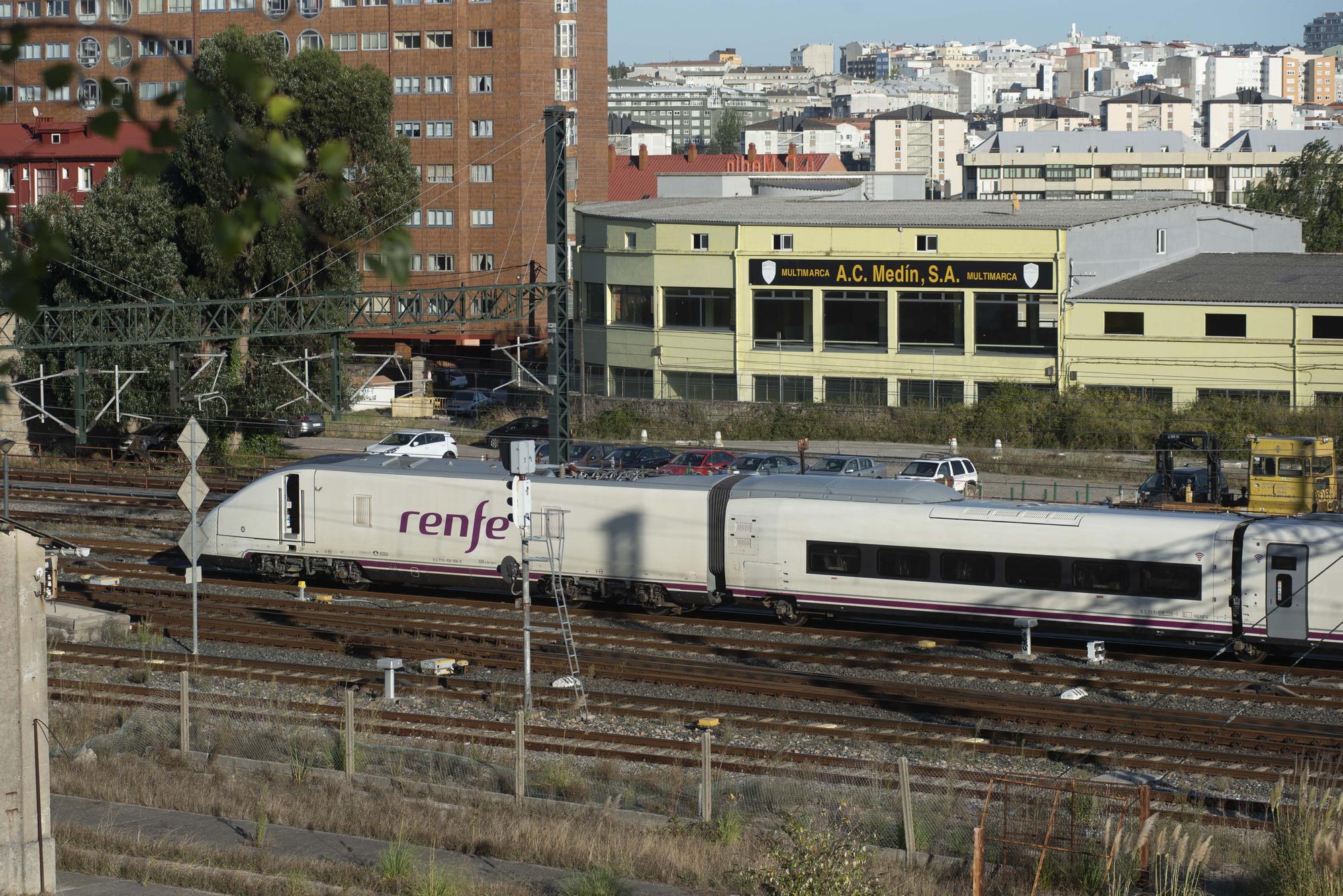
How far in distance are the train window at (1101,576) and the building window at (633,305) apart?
1267 inches

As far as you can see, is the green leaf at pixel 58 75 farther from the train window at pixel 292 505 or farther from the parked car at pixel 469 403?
the parked car at pixel 469 403

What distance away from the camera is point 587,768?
54.0 feet

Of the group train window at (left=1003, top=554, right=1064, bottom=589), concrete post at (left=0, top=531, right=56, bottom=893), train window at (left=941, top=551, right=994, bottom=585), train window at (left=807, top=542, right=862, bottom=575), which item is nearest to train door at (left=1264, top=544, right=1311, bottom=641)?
train window at (left=1003, top=554, right=1064, bottom=589)

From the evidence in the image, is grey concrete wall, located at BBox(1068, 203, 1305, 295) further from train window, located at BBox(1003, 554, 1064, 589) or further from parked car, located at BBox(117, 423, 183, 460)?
parked car, located at BBox(117, 423, 183, 460)

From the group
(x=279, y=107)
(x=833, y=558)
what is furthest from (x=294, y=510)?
(x=279, y=107)

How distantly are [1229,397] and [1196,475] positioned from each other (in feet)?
43.1

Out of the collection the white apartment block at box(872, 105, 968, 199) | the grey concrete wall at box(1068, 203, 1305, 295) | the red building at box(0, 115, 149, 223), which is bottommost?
the grey concrete wall at box(1068, 203, 1305, 295)

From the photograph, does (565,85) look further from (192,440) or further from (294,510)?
(192,440)

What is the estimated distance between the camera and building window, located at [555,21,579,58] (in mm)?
75875

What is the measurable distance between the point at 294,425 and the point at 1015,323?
Answer: 22992mm

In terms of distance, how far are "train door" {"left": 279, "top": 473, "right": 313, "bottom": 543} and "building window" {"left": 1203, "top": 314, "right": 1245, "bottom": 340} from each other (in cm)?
2986

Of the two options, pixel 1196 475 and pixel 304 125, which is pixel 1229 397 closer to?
pixel 1196 475

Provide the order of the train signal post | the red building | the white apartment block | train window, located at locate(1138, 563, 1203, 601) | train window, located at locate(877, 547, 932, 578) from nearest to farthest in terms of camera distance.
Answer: the train signal post, train window, located at locate(1138, 563, 1203, 601), train window, located at locate(877, 547, 932, 578), the red building, the white apartment block

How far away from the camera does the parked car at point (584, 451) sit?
38875mm
